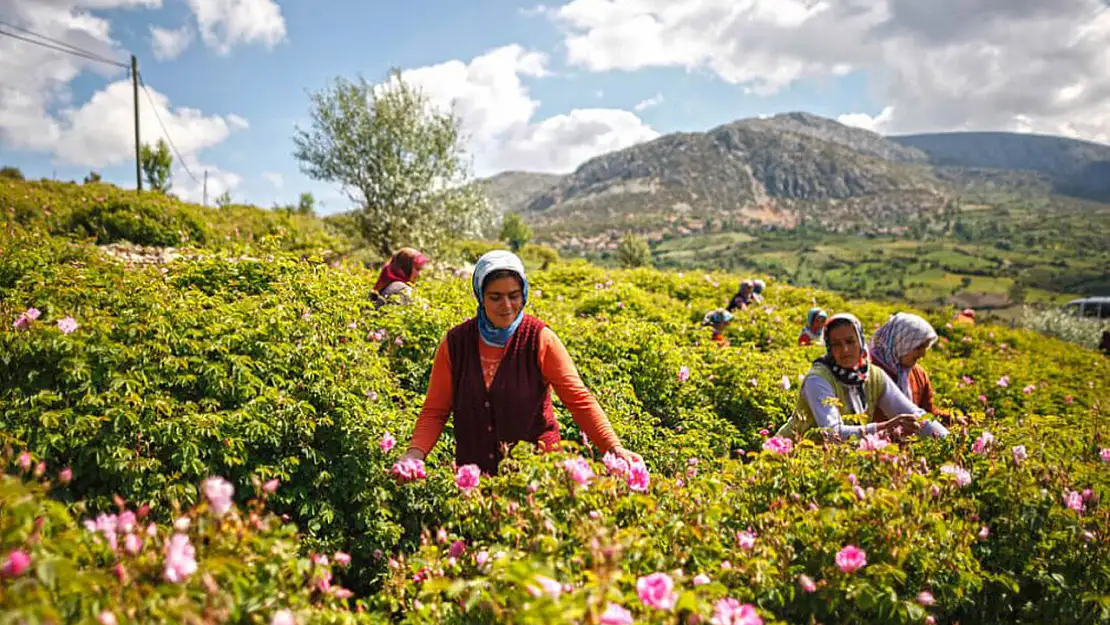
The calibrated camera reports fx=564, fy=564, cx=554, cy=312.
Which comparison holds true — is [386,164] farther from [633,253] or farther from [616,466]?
[633,253]

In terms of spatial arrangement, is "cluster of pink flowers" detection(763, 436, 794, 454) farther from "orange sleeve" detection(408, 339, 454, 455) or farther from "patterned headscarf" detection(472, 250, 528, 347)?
"orange sleeve" detection(408, 339, 454, 455)

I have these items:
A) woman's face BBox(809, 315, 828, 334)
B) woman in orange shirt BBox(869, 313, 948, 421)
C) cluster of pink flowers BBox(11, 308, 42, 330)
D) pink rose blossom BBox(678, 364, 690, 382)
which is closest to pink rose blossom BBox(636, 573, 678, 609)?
cluster of pink flowers BBox(11, 308, 42, 330)

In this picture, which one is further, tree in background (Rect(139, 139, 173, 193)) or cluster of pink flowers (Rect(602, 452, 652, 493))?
tree in background (Rect(139, 139, 173, 193))

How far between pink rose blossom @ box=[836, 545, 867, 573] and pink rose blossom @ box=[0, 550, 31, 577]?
2237 millimetres

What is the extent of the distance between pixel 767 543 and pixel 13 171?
3347cm

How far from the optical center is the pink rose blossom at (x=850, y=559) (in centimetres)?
193

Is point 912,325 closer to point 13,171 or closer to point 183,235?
point 183,235

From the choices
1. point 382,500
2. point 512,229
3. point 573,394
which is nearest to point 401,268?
point 382,500

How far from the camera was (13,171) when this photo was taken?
2430 centimetres

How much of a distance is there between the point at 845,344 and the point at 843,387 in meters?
0.32

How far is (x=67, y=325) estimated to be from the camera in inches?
123

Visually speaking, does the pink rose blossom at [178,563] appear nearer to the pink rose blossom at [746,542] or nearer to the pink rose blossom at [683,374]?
the pink rose blossom at [746,542]

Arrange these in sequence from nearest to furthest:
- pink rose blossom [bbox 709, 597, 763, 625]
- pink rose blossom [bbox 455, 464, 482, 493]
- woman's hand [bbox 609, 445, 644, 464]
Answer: pink rose blossom [bbox 709, 597, 763, 625] < pink rose blossom [bbox 455, 464, 482, 493] < woman's hand [bbox 609, 445, 644, 464]

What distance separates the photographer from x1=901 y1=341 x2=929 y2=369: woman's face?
15.2ft
